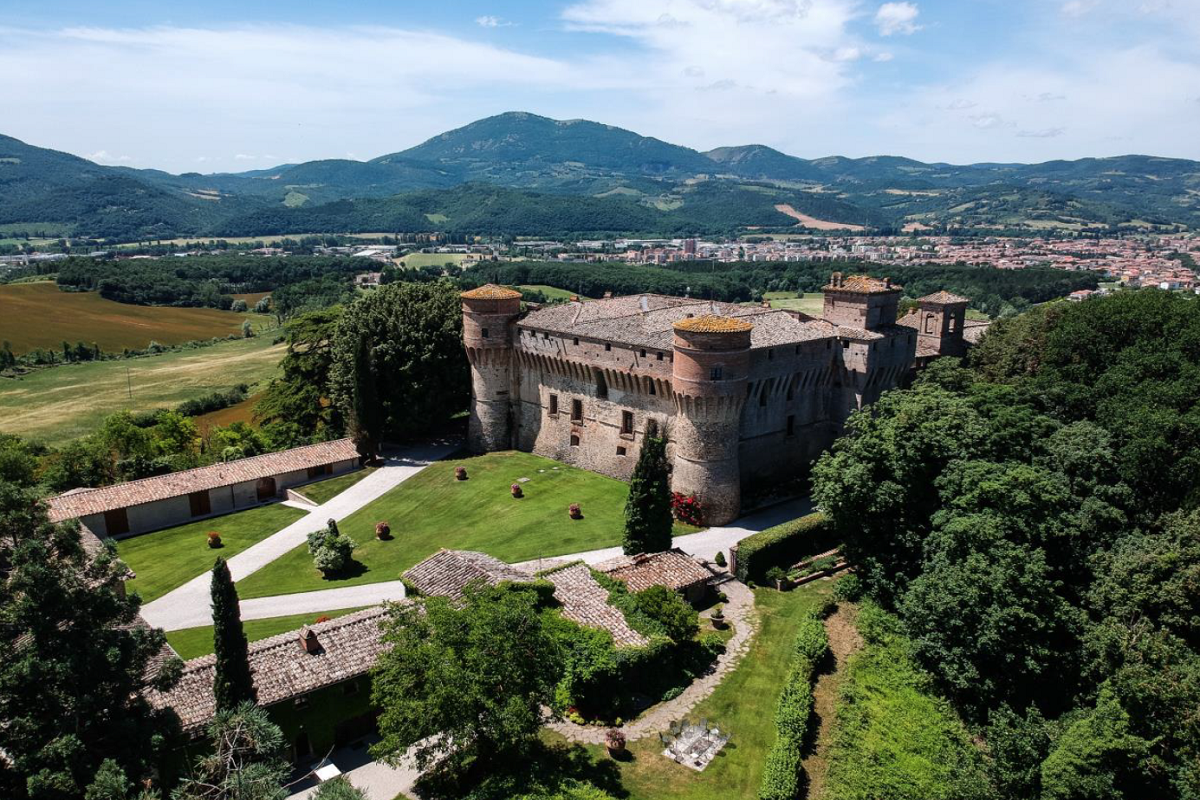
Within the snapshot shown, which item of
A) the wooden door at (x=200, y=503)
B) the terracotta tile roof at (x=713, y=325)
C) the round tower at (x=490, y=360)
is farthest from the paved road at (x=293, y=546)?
the terracotta tile roof at (x=713, y=325)

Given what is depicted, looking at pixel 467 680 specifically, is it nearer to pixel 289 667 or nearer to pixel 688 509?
pixel 289 667

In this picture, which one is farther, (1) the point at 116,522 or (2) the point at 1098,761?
(1) the point at 116,522

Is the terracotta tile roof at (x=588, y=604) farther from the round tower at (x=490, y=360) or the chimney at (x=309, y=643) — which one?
the round tower at (x=490, y=360)

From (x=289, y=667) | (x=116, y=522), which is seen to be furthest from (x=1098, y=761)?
(x=116, y=522)

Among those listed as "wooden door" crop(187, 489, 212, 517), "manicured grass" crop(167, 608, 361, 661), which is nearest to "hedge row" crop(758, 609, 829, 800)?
"manicured grass" crop(167, 608, 361, 661)

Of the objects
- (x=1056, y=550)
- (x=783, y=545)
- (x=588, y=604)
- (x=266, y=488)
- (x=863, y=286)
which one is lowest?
(x=266, y=488)
